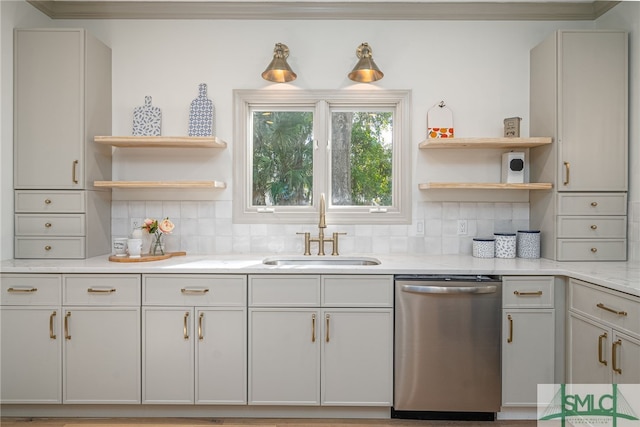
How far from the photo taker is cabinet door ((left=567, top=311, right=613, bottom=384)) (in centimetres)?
204

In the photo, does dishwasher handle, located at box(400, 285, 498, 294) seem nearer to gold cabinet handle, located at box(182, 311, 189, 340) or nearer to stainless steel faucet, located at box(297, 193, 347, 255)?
stainless steel faucet, located at box(297, 193, 347, 255)

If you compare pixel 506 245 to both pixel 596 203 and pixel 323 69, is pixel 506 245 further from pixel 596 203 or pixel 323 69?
pixel 323 69

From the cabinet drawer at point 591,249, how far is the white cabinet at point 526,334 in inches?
17.4

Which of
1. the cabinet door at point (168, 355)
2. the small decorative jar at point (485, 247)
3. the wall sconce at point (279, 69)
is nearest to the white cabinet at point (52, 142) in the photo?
the cabinet door at point (168, 355)

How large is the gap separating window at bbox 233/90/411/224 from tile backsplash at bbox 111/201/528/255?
0.29 feet

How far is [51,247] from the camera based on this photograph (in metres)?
2.69

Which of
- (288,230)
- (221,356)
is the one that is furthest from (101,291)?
(288,230)

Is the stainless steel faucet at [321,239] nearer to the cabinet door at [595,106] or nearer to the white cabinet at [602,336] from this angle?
the white cabinet at [602,336]

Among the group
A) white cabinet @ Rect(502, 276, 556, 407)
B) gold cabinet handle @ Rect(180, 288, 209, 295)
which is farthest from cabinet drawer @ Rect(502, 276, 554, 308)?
gold cabinet handle @ Rect(180, 288, 209, 295)

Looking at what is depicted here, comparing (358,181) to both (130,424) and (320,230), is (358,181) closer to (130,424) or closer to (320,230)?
(320,230)

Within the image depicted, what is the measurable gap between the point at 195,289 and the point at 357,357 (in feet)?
3.33

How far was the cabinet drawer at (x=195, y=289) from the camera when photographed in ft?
7.76

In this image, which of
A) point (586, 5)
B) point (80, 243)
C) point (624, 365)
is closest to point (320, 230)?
point (80, 243)

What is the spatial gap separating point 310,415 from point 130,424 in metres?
1.05
